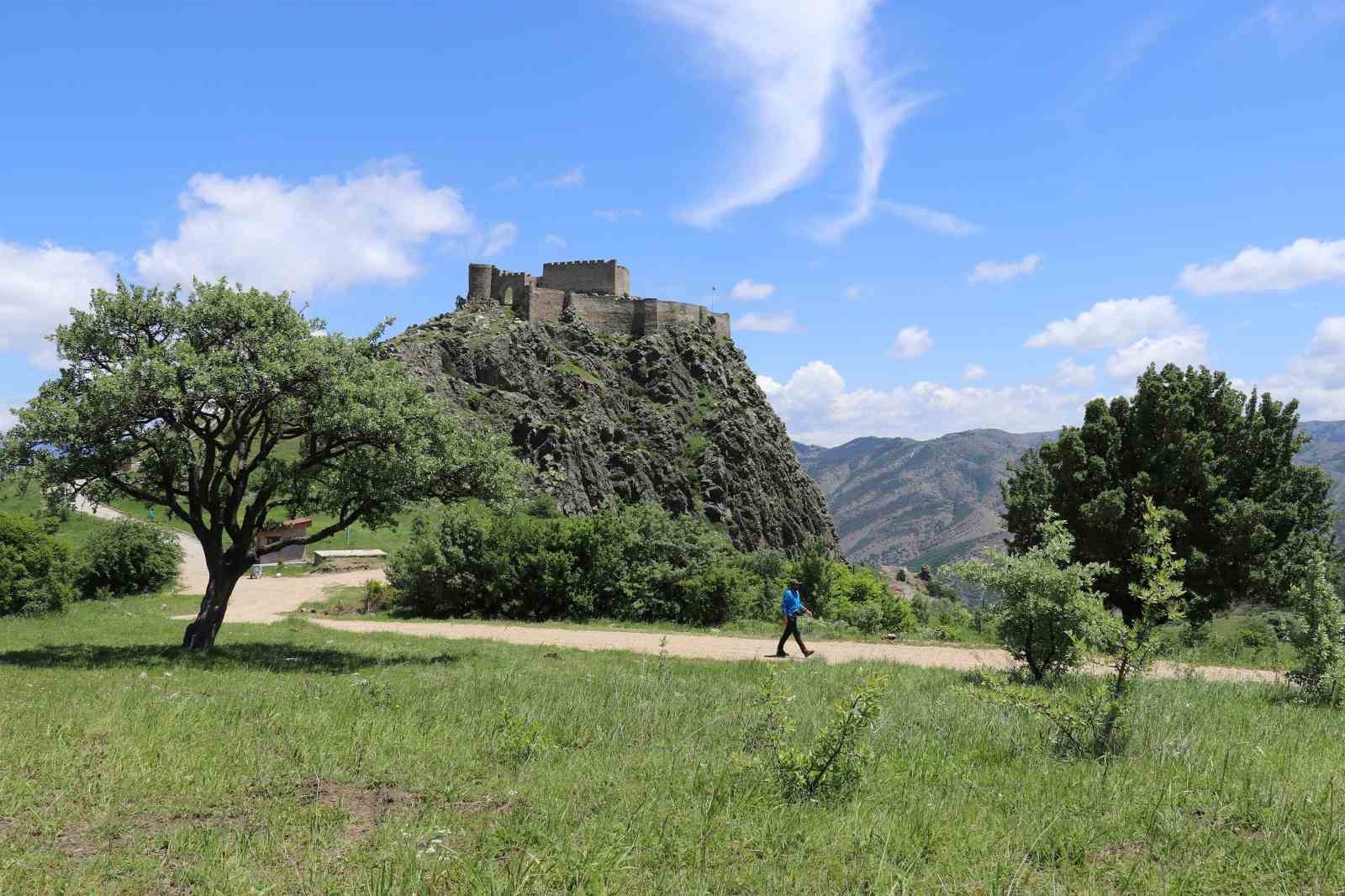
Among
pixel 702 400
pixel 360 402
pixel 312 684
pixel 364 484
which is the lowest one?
pixel 312 684

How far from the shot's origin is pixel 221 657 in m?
14.2

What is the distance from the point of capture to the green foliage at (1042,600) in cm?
1159

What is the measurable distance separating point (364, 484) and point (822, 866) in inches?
437

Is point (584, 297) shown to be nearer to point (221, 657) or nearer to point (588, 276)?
point (588, 276)

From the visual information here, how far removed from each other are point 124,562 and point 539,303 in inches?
2777

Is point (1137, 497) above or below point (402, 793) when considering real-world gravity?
above

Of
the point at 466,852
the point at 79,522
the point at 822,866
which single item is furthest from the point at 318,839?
the point at 79,522

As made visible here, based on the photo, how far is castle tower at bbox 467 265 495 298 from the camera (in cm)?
10019

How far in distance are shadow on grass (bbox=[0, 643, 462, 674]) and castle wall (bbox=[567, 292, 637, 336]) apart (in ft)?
286

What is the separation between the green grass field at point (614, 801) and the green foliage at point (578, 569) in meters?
14.3

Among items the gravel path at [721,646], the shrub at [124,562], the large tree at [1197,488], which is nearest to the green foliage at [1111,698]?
the gravel path at [721,646]

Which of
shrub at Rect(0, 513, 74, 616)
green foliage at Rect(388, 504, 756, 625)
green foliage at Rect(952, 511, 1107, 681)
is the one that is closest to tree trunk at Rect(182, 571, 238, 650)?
green foliage at Rect(388, 504, 756, 625)

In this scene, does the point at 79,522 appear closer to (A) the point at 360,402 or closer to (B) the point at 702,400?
(A) the point at 360,402

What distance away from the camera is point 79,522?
44094 mm
